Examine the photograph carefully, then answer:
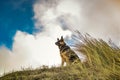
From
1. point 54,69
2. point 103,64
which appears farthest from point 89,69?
point 54,69

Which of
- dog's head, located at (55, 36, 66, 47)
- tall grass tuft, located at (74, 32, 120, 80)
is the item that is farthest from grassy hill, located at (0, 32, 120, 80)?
dog's head, located at (55, 36, 66, 47)

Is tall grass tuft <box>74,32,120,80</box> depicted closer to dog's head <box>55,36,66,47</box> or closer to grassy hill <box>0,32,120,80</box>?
grassy hill <box>0,32,120,80</box>

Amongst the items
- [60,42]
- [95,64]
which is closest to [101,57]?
[95,64]

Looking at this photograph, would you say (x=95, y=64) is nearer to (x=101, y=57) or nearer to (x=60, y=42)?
(x=101, y=57)

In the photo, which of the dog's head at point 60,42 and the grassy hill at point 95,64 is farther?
the dog's head at point 60,42

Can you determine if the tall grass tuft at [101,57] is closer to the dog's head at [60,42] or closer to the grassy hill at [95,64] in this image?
the grassy hill at [95,64]

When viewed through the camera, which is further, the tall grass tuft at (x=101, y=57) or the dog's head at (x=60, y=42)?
the dog's head at (x=60, y=42)

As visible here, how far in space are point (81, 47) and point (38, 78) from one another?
3.76ft

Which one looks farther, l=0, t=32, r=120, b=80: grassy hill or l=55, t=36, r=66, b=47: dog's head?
l=55, t=36, r=66, b=47: dog's head

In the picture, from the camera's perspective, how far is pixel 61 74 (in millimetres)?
6590

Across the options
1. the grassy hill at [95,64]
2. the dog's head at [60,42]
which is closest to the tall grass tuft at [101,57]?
the grassy hill at [95,64]

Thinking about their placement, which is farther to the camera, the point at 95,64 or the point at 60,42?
the point at 60,42

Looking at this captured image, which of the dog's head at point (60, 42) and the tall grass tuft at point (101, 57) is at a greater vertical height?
the dog's head at point (60, 42)

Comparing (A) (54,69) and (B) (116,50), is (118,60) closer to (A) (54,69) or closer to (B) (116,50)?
(B) (116,50)
